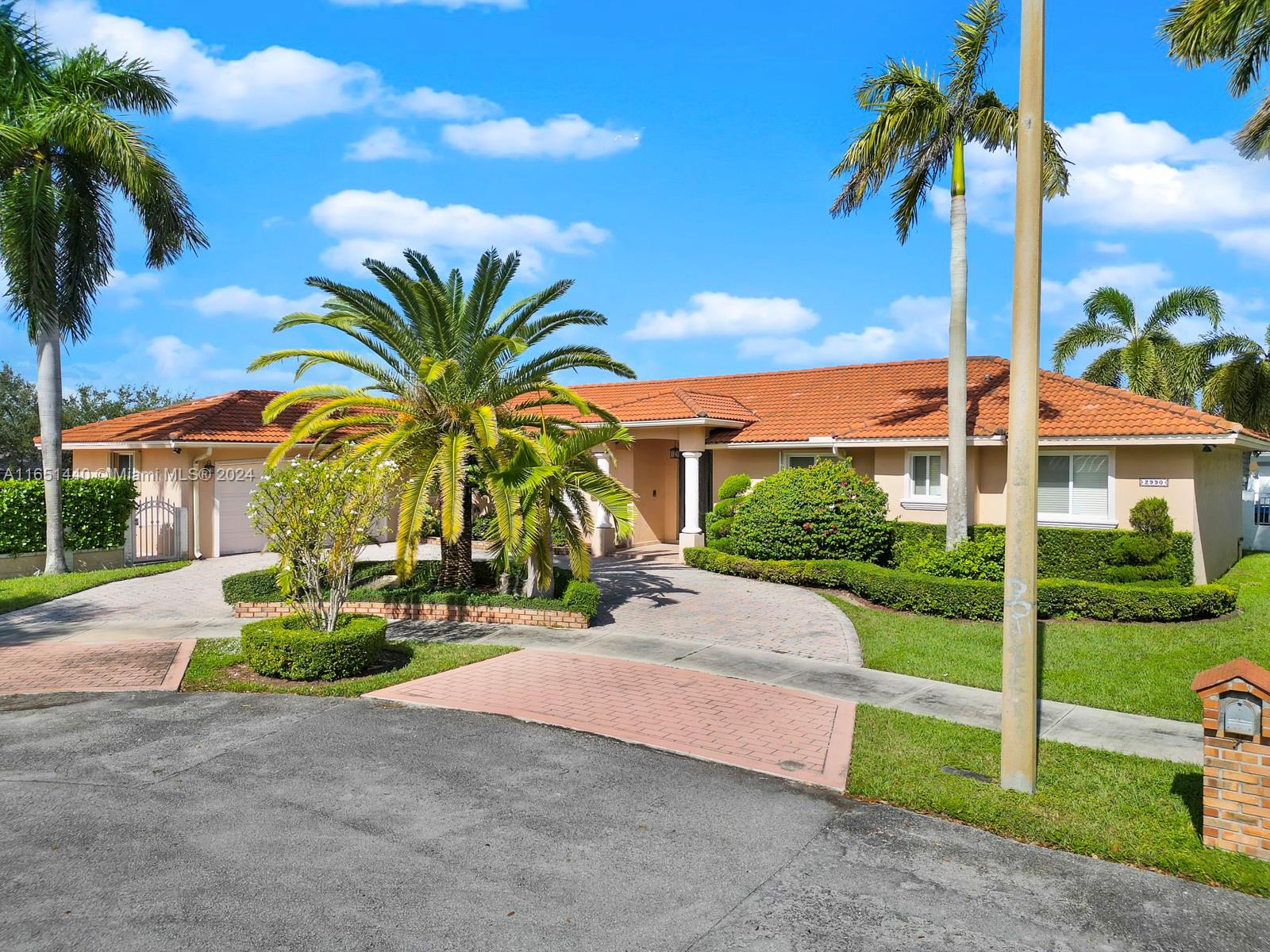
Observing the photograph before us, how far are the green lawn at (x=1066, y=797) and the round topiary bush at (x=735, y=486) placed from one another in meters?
13.1

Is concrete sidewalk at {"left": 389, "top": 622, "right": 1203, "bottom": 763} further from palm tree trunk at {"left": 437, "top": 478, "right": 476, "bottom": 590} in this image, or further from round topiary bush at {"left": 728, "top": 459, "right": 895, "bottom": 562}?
round topiary bush at {"left": 728, "top": 459, "right": 895, "bottom": 562}

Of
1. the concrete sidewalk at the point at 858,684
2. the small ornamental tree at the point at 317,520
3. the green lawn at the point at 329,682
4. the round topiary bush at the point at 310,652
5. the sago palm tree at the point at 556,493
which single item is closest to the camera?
the concrete sidewalk at the point at 858,684

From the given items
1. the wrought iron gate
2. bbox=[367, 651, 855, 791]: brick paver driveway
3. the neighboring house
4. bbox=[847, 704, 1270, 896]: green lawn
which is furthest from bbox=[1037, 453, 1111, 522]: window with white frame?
the wrought iron gate

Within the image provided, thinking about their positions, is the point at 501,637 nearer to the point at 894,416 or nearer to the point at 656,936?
the point at 656,936

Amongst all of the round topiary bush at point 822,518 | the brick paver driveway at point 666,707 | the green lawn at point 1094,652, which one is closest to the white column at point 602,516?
the round topiary bush at point 822,518

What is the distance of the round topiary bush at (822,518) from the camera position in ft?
56.1

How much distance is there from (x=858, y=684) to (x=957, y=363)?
7.80 metres

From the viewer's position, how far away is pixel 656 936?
4.57 metres

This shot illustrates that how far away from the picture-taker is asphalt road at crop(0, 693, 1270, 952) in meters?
4.60

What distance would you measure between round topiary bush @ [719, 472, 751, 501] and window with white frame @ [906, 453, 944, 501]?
399 centimetres

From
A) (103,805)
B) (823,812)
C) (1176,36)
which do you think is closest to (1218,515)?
(1176,36)

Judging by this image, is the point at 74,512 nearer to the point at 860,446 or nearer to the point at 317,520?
the point at 317,520

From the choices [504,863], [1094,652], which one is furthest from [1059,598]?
[504,863]

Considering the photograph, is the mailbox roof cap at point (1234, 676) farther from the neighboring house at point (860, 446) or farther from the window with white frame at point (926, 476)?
the window with white frame at point (926, 476)
